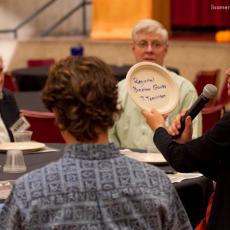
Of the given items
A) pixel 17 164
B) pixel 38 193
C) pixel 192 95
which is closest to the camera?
pixel 38 193

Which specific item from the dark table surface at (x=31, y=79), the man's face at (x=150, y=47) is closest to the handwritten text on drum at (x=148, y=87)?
the man's face at (x=150, y=47)

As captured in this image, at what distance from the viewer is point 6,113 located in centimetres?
457

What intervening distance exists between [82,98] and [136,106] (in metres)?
2.49

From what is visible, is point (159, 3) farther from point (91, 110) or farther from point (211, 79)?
point (91, 110)

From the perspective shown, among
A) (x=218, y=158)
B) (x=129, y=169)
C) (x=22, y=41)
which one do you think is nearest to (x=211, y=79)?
(x=22, y=41)

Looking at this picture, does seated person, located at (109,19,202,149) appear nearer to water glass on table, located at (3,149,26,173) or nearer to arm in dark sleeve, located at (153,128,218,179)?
water glass on table, located at (3,149,26,173)

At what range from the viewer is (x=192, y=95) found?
4742mm

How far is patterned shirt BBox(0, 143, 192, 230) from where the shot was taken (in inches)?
78.4

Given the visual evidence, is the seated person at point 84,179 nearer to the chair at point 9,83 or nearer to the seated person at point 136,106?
the seated person at point 136,106

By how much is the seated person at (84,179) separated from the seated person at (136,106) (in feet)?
7.96

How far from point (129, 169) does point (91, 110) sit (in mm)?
186

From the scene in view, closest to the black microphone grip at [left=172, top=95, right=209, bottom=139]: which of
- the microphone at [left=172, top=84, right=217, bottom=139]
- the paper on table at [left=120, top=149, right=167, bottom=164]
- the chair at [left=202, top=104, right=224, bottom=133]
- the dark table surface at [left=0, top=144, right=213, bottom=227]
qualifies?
the microphone at [left=172, top=84, right=217, bottom=139]

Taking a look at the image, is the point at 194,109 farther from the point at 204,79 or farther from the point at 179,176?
the point at 204,79

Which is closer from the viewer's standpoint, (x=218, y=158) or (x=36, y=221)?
(x=36, y=221)
